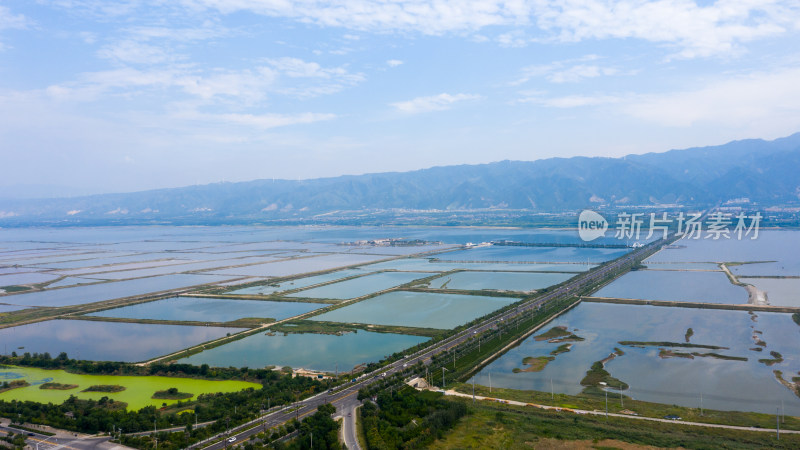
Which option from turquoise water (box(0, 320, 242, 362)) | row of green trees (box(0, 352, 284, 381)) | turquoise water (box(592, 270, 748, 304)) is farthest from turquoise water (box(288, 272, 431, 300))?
row of green trees (box(0, 352, 284, 381))

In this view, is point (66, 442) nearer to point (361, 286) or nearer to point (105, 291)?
point (361, 286)

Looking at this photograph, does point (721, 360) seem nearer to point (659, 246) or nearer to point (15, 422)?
point (15, 422)

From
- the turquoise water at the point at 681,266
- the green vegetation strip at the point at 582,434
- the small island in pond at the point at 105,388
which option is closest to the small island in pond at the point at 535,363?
the green vegetation strip at the point at 582,434

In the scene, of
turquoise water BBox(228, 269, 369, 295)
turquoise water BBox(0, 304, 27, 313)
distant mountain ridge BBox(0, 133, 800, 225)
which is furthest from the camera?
distant mountain ridge BBox(0, 133, 800, 225)

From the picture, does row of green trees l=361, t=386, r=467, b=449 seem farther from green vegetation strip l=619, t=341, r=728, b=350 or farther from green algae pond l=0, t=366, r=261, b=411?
green vegetation strip l=619, t=341, r=728, b=350

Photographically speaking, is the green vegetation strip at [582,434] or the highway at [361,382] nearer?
the green vegetation strip at [582,434]

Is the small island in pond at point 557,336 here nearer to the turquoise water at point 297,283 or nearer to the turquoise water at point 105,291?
the turquoise water at point 297,283
